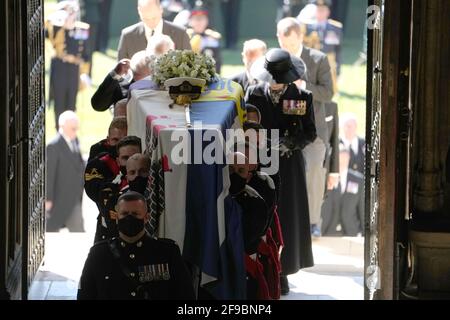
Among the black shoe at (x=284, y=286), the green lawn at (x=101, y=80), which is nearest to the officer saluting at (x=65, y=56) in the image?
the green lawn at (x=101, y=80)

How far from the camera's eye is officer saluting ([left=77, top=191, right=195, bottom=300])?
10.4m

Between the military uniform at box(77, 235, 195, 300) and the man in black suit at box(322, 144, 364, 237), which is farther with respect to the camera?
the man in black suit at box(322, 144, 364, 237)

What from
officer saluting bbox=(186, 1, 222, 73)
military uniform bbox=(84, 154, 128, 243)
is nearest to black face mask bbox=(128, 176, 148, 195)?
military uniform bbox=(84, 154, 128, 243)

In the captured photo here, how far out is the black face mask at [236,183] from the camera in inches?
445

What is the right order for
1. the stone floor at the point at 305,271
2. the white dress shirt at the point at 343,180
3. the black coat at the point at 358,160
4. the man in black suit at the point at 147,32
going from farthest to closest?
the black coat at the point at 358,160 → the white dress shirt at the point at 343,180 → the man in black suit at the point at 147,32 → the stone floor at the point at 305,271

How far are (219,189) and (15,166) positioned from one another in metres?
1.59

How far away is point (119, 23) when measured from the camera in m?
24.2

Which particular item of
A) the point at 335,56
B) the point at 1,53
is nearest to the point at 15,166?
the point at 1,53

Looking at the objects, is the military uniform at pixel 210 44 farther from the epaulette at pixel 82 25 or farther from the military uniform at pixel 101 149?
the military uniform at pixel 101 149

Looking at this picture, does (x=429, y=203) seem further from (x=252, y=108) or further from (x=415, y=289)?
(x=252, y=108)

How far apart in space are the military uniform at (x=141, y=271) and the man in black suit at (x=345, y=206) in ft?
17.6

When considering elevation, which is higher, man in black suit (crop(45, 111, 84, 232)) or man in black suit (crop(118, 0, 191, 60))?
man in black suit (crop(118, 0, 191, 60))

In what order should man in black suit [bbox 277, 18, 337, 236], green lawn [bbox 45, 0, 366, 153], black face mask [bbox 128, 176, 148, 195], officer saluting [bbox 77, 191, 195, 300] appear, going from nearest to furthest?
→ officer saluting [bbox 77, 191, 195, 300], black face mask [bbox 128, 176, 148, 195], man in black suit [bbox 277, 18, 337, 236], green lawn [bbox 45, 0, 366, 153]

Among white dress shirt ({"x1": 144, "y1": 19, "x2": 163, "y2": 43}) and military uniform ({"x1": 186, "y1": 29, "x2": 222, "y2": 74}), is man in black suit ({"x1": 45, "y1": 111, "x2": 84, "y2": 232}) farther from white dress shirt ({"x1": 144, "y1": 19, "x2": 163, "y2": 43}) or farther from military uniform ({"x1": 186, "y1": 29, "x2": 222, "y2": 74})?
military uniform ({"x1": 186, "y1": 29, "x2": 222, "y2": 74})
